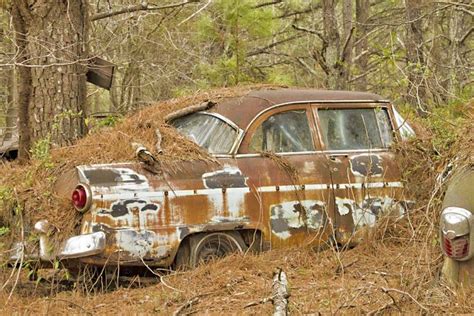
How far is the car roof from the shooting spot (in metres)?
7.57

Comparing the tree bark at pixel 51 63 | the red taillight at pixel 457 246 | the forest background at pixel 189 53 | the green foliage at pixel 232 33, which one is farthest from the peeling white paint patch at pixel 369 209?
the green foliage at pixel 232 33

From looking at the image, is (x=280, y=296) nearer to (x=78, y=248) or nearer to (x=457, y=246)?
(x=457, y=246)

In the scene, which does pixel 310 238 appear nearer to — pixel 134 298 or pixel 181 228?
pixel 181 228

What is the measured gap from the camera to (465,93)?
1202 centimetres

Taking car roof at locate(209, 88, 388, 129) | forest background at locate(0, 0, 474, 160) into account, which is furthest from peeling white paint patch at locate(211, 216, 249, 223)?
forest background at locate(0, 0, 474, 160)

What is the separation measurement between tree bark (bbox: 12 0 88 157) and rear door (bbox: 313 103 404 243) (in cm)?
312

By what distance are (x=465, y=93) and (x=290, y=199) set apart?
227 inches

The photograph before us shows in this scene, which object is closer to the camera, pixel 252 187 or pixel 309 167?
pixel 252 187

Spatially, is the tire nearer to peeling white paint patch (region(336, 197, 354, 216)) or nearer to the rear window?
peeling white paint patch (region(336, 197, 354, 216))

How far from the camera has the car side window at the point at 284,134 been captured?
7512mm

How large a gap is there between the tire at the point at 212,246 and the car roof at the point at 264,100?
1102 mm

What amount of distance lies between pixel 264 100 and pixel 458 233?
3.27m

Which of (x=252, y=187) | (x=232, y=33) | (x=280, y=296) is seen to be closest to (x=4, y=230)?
(x=252, y=187)

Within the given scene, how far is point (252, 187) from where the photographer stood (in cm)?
718
